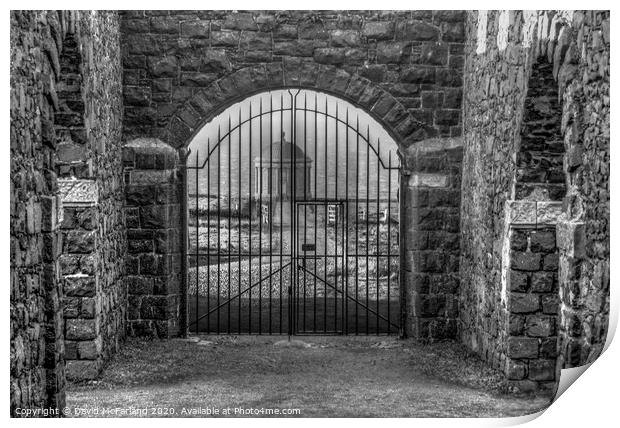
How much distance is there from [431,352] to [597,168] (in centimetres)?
352

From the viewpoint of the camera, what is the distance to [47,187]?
407cm

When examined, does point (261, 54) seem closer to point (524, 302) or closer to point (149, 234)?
point (149, 234)

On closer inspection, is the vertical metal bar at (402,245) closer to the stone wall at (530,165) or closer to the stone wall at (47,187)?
the stone wall at (530,165)

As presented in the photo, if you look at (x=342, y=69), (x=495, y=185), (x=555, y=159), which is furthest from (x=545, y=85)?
(x=342, y=69)

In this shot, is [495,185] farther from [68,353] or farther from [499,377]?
[68,353]

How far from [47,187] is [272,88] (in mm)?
3872

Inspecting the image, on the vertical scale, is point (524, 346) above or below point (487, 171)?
below

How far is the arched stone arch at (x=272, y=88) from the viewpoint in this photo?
763 cm

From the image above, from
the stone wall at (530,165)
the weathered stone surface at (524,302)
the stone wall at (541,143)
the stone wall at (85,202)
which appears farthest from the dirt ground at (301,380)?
the stone wall at (541,143)

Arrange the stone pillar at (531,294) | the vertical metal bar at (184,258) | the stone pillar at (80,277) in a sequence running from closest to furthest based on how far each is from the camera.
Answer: the stone pillar at (531,294), the stone pillar at (80,277), the vertical metal bar at (184,258)

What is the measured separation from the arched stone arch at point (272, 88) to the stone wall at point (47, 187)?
1409 mm

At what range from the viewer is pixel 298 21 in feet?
25.1

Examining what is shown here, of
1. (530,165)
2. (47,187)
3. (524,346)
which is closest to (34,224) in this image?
(47,187)

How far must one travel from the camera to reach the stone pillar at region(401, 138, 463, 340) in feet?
25.2
